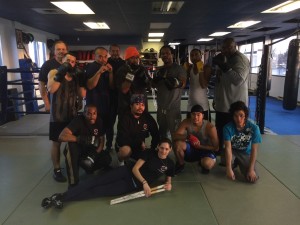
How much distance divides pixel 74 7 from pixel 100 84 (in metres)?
→ 2.73

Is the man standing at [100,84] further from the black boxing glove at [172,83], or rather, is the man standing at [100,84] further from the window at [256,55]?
the window at [256,55]

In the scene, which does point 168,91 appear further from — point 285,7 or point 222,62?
point 285,7

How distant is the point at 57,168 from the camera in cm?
288

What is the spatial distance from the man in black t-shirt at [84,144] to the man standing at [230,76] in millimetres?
1548

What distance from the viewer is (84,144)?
2.78 meters

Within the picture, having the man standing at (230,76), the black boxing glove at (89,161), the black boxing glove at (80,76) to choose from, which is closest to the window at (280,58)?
the man standing at (230,76)

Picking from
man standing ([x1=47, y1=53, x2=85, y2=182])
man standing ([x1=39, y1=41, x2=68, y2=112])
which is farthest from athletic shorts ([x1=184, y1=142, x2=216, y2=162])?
man standing ([x1=39, y1=41, x2=68, y2=112])

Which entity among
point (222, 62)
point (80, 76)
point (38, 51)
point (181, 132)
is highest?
point (38, 51)

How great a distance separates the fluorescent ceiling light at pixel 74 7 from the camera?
4.74 metres

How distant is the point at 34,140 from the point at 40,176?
57.7 inches

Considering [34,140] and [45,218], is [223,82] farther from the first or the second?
[34,140]

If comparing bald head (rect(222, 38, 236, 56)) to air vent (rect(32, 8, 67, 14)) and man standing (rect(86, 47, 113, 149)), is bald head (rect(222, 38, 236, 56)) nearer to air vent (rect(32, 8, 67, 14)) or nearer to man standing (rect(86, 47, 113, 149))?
man standing (rect(86, 47, 113, 149))

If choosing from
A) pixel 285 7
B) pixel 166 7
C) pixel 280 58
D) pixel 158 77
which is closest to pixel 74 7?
pixel 166 7

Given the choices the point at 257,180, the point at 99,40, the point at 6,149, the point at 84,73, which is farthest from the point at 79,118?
the point at 99,40
